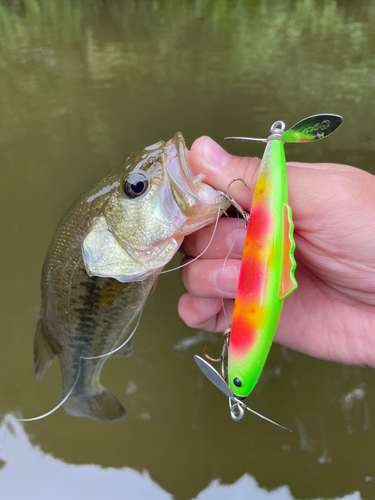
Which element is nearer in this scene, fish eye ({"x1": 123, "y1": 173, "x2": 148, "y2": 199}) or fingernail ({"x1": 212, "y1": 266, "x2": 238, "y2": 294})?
fish eye ({"x1": 123, "y1": 173, "x2": 148, "y2": 199})

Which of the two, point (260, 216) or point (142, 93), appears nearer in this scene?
point (260, 216)

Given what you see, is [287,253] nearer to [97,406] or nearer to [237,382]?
[237,382]

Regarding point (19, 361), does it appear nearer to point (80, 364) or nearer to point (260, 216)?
point (80, 364)

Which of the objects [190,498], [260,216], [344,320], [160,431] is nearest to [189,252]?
[260,216]

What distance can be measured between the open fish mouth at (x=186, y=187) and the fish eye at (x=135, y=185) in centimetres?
8

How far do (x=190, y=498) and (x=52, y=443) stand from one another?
2.68 feet

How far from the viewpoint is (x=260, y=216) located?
30.9 inches

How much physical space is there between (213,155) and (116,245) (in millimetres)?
406

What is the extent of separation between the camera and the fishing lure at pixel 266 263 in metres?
0.78

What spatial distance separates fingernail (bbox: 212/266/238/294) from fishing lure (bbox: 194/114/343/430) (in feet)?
0.85

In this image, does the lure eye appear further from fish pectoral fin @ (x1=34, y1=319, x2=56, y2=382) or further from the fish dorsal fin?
fish pectoral fin @ (x1=34, y1=319, x2=56, y2=382)

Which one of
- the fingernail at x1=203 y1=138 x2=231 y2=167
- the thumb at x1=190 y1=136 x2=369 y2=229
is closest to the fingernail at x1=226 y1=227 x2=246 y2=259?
the thumb at x1=190 y1=136 x2=369 y2=229

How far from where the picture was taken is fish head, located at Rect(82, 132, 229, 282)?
917 mm

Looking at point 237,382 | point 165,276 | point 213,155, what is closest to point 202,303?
point 237,382
